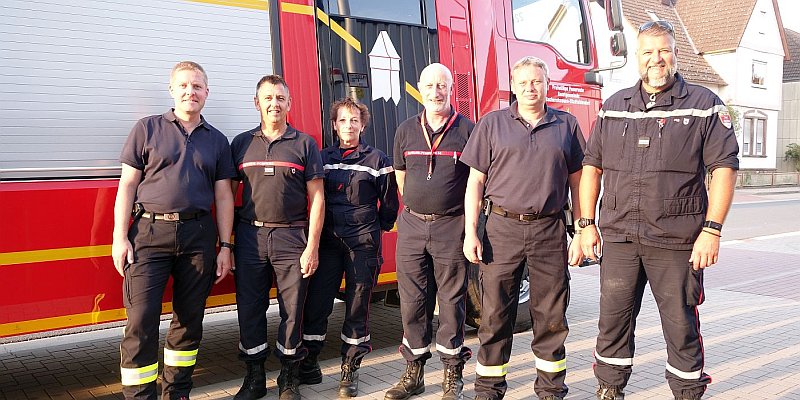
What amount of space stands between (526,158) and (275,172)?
141 centimetres

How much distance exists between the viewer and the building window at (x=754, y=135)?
103ft

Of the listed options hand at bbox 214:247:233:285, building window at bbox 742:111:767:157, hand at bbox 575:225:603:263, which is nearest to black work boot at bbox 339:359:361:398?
hand at bbox 214:247:233:285

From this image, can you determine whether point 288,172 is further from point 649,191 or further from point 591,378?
point 591,378

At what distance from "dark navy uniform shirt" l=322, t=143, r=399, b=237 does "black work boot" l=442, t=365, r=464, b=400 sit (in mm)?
967

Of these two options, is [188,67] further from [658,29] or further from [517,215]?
[658,29]

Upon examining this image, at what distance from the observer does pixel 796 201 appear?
2253 centimetres

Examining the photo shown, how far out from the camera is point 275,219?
4039 millimetres

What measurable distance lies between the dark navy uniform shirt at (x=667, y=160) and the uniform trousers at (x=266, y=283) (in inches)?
70.3

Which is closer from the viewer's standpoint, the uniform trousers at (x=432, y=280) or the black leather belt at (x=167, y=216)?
the black leather belt at (x=167, y=216)

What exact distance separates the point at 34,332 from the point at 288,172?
1.56m

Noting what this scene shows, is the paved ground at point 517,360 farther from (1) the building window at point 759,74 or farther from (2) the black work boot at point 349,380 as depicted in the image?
(1) the building window at point 759,74

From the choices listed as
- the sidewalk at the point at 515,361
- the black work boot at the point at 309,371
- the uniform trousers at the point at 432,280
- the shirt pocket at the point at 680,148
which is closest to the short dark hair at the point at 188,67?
the uniform trousers at the point at 432,280

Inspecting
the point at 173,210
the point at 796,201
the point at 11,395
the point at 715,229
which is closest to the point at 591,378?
the point at 715,229

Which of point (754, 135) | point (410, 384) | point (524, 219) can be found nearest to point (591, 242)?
point (524, 219)
